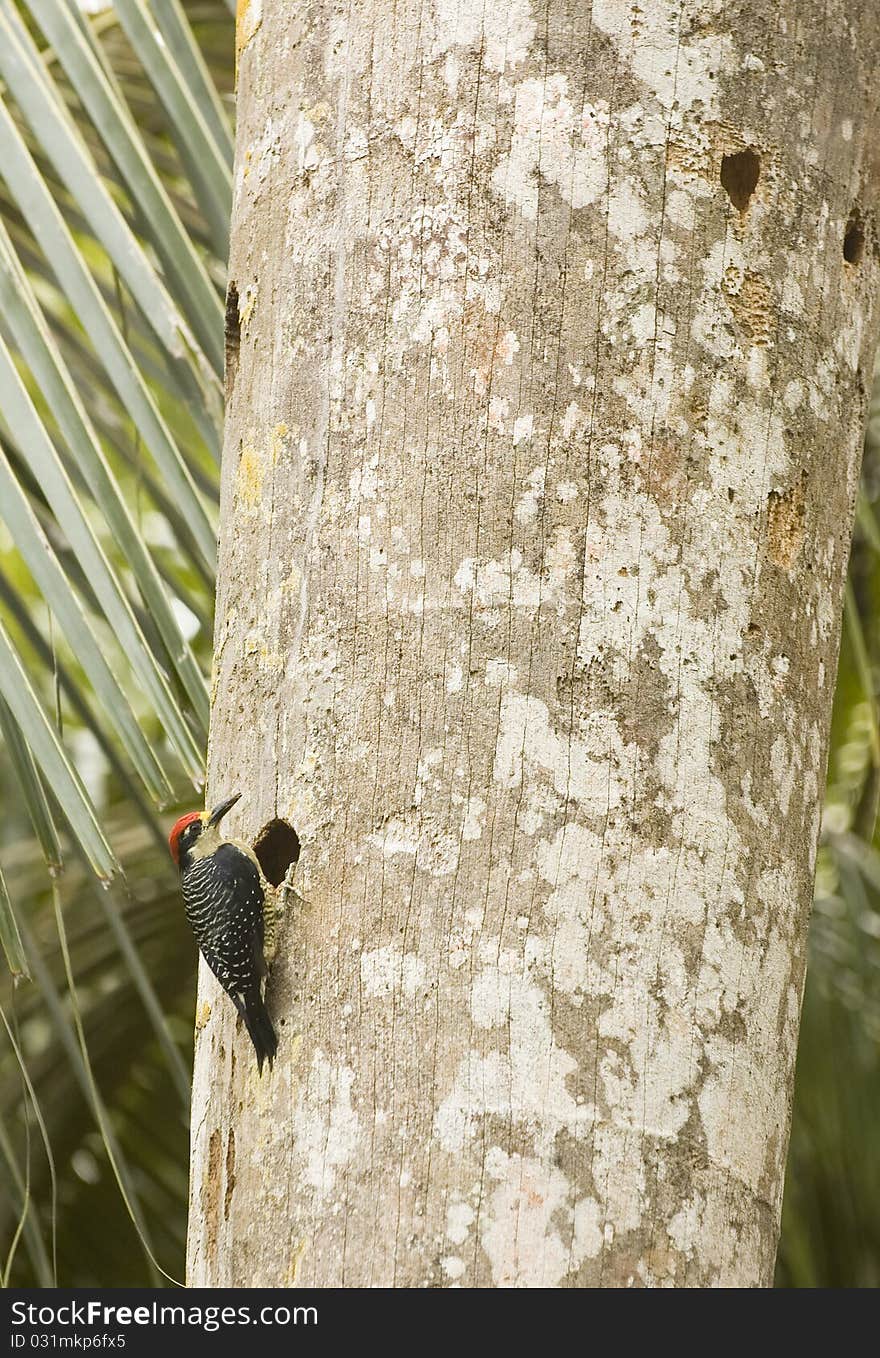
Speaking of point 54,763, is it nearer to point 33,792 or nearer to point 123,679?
point 33,792

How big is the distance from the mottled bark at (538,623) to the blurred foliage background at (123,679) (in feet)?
0.64

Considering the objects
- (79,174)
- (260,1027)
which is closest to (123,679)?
(79,174)

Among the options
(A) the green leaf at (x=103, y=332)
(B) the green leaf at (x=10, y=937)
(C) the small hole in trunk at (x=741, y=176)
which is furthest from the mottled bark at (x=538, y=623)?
(B) the green leaf at (x=10, y=937)

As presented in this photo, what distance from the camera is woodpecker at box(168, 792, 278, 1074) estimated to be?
1.72 metres

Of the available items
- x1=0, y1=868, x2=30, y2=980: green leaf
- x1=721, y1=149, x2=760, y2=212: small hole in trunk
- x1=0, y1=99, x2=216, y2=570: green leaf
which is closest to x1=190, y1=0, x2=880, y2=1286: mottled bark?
x1=721, y1=149, x2=760, y2=212: small hole in trunk

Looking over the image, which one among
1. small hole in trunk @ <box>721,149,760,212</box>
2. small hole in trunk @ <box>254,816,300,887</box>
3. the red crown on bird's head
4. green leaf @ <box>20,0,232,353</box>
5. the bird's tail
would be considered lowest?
the red crown on bird's head

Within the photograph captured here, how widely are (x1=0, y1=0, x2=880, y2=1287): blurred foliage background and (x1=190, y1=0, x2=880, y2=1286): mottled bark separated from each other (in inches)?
7.7

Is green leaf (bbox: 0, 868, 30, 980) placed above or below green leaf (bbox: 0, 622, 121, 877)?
below

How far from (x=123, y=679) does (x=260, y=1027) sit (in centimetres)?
369

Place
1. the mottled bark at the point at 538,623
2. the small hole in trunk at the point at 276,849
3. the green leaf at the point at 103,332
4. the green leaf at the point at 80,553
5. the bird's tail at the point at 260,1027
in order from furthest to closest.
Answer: the green leaf at the point at 103,332 → the green leaf at the point at 80,553 → the small hole in trunk at the point at 276,849 → the bird's tail at the point at 260,1027 → the mottled bark at the point at 538,623

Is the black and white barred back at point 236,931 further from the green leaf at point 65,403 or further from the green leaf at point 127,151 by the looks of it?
the green leaf at point 127,151

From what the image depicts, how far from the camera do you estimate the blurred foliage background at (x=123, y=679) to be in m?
1.94

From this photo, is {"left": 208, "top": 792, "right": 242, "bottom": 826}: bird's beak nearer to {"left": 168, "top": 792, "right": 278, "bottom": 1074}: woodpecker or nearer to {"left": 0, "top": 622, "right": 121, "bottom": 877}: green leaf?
{"left": 168, "top": 792, "right": 278, "bottom": 1074}: woodpecker

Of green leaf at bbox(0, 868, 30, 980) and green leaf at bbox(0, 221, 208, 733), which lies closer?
green leaf at bbox(0, 868, 30, 980)
